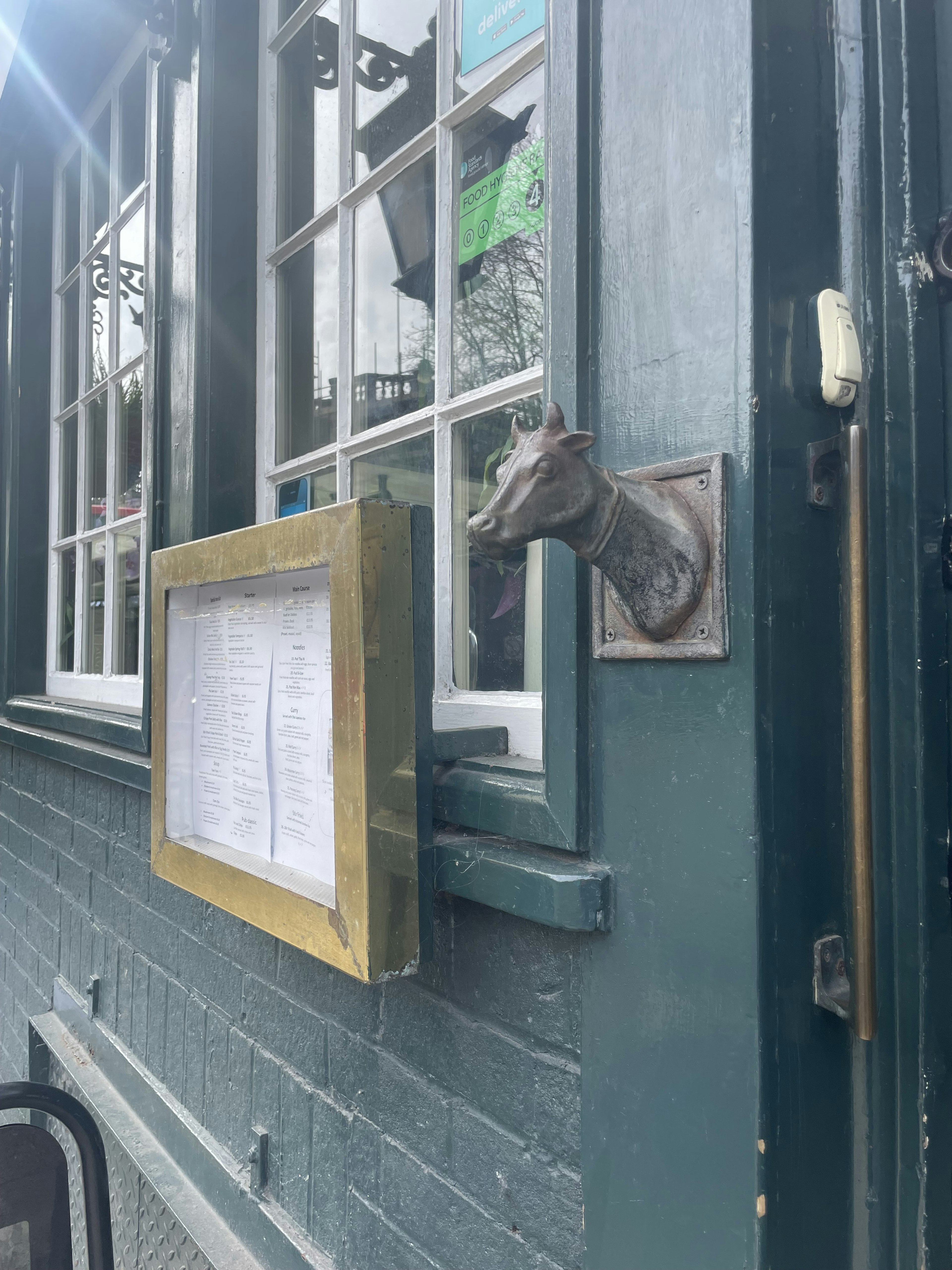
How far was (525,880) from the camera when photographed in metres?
1.20

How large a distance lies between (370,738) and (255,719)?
0.41 metres

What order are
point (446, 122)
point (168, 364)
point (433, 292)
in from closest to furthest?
point (446, 122) → point (433, 292) → point (168, 364)

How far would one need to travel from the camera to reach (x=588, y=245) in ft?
3.90

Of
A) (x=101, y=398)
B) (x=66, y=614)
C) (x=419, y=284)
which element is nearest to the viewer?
(x=419, y=284)

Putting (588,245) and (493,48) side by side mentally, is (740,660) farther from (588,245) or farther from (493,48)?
(493,48)

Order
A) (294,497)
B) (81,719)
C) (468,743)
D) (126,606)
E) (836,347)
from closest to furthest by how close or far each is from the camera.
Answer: (836,347)
(468,743)
(294,497)
(81,719)
(126,606)

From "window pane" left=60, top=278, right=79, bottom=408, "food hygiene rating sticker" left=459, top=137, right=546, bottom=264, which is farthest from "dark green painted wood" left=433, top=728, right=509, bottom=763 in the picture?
"window pane" left=60, top=278, right=79, bottom=408

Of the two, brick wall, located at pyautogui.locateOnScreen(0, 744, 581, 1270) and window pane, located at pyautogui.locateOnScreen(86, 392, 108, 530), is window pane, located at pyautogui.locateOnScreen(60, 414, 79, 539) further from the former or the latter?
brick wall, located at pyautogui.locateOnScreen(0, 744, 581, 1270)

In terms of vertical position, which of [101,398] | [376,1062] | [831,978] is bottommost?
[376,1062]

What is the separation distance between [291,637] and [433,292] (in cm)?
78

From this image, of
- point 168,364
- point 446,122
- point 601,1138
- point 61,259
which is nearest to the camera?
point 601,1138

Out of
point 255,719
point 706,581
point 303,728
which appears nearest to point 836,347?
point 706,581

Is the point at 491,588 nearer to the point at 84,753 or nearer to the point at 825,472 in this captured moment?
the point at 825,472

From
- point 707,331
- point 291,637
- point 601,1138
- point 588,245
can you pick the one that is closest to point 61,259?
point 291,637
